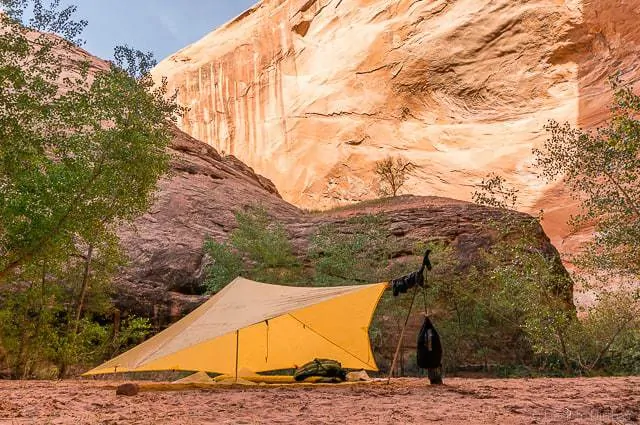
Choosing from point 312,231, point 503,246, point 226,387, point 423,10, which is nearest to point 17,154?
point 226,387

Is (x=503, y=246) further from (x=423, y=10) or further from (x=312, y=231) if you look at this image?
(x=423, y=10)

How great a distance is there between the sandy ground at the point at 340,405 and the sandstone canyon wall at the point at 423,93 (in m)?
30.4

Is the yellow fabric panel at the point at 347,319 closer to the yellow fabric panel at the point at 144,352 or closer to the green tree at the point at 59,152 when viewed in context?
the yellow fabric panel at the point at 144,352

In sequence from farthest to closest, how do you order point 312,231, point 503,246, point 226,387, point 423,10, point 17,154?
point 423,10 → point 312,231 → point 503,246 → point 17,154 → point 226,387

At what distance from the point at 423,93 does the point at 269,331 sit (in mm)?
39011

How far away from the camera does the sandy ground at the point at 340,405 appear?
6332 mm

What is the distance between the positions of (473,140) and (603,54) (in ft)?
34.0

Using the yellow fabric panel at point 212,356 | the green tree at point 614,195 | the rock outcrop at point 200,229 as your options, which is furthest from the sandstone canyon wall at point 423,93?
the yellow fabric panel at point 212,356

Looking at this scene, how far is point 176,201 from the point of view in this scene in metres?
24.0

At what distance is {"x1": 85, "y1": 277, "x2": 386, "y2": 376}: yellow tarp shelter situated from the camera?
9.71 m

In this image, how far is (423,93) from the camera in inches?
1909

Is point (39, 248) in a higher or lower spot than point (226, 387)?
higher

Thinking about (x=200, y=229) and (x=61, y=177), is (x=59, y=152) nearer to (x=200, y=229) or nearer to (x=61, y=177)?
(x=61, y=177)

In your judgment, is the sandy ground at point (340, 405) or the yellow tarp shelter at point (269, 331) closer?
the sandy ground at point (340, 405)
